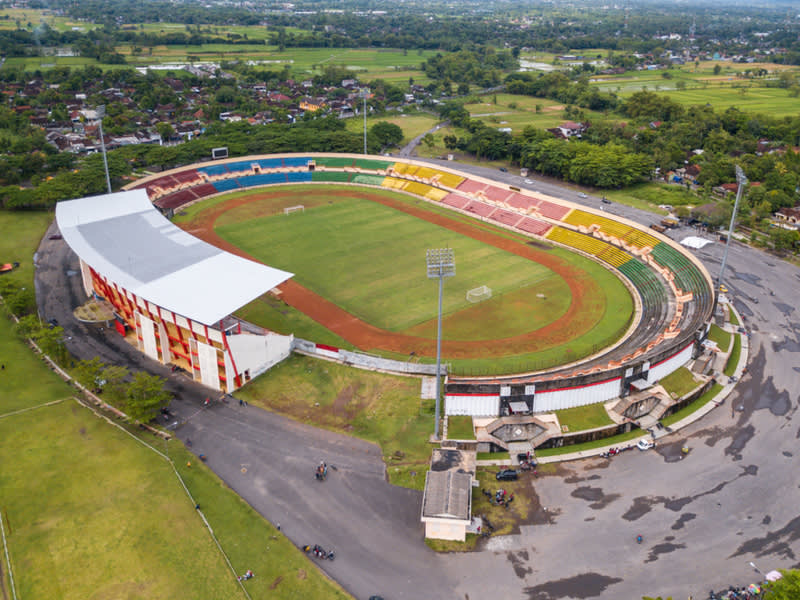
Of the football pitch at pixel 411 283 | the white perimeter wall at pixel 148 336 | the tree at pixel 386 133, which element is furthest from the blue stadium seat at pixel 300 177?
the white perimeter wall at pixel 148 336

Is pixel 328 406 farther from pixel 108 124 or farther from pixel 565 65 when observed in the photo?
pixel 565 65

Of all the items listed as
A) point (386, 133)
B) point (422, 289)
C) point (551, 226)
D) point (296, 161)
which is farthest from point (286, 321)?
point (386, 133)

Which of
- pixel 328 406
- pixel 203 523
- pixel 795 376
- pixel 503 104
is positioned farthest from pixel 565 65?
pixel 203 523

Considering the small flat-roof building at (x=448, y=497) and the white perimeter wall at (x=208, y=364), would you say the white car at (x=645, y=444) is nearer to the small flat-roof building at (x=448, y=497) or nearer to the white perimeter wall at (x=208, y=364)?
the small flat-roof building at (x=448, y=497)

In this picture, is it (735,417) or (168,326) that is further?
(168,326)

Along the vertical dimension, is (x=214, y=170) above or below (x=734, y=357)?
above

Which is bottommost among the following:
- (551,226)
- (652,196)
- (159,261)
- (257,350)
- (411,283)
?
(411,283)

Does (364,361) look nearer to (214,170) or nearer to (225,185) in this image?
(225,185)
